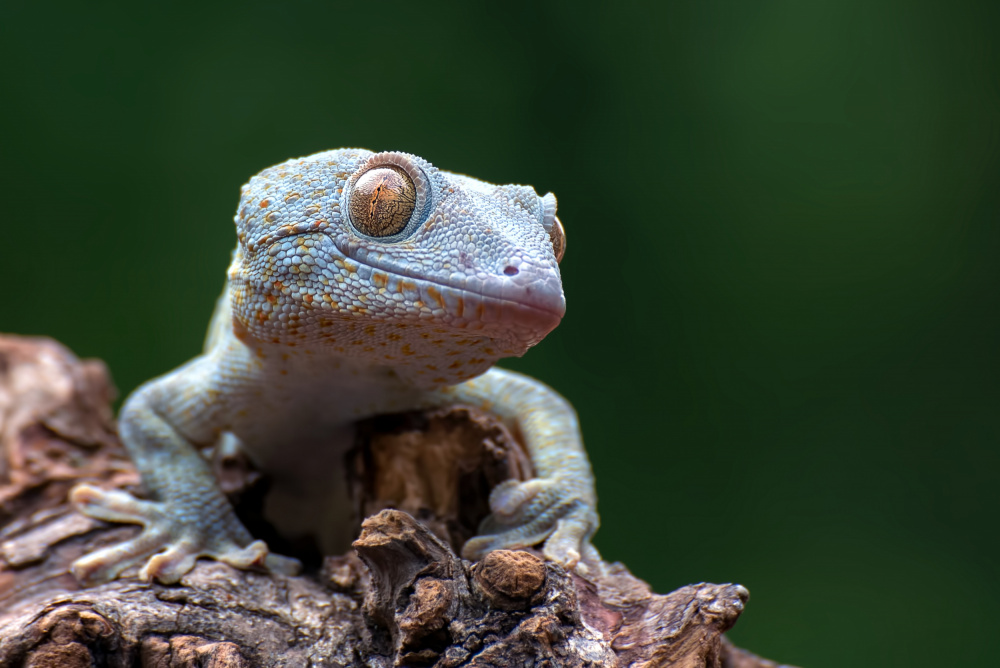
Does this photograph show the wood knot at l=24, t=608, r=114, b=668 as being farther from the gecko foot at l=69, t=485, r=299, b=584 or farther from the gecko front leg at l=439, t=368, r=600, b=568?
the gecko front leg at l=439, t=368, r=600, b=568

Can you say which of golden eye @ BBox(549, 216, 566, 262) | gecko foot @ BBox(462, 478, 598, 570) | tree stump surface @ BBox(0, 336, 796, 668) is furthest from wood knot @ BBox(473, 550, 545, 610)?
golden eye @ BBox(549, 216, 566, 262)

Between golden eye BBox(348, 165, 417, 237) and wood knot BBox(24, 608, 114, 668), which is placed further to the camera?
golden eye BBox(348, 165, 417, 237)

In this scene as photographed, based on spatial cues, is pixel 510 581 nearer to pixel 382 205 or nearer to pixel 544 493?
pixel 544 493

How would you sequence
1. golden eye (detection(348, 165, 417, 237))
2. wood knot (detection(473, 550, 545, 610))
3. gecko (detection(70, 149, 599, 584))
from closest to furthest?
wood knot (detection(473, 550, 545, 610))
gecko (detection(70, 149, 599, 584))
golden eye (detection(348, 165, 417, 237))

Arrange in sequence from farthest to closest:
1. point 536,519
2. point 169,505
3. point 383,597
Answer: point 169,505
point 536,519
point 383,597

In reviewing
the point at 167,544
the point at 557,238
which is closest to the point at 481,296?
the point at 557,238

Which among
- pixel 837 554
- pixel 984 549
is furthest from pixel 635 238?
pixel 984 549

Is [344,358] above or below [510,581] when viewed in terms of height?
above

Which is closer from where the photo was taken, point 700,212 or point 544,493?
point 544,493
